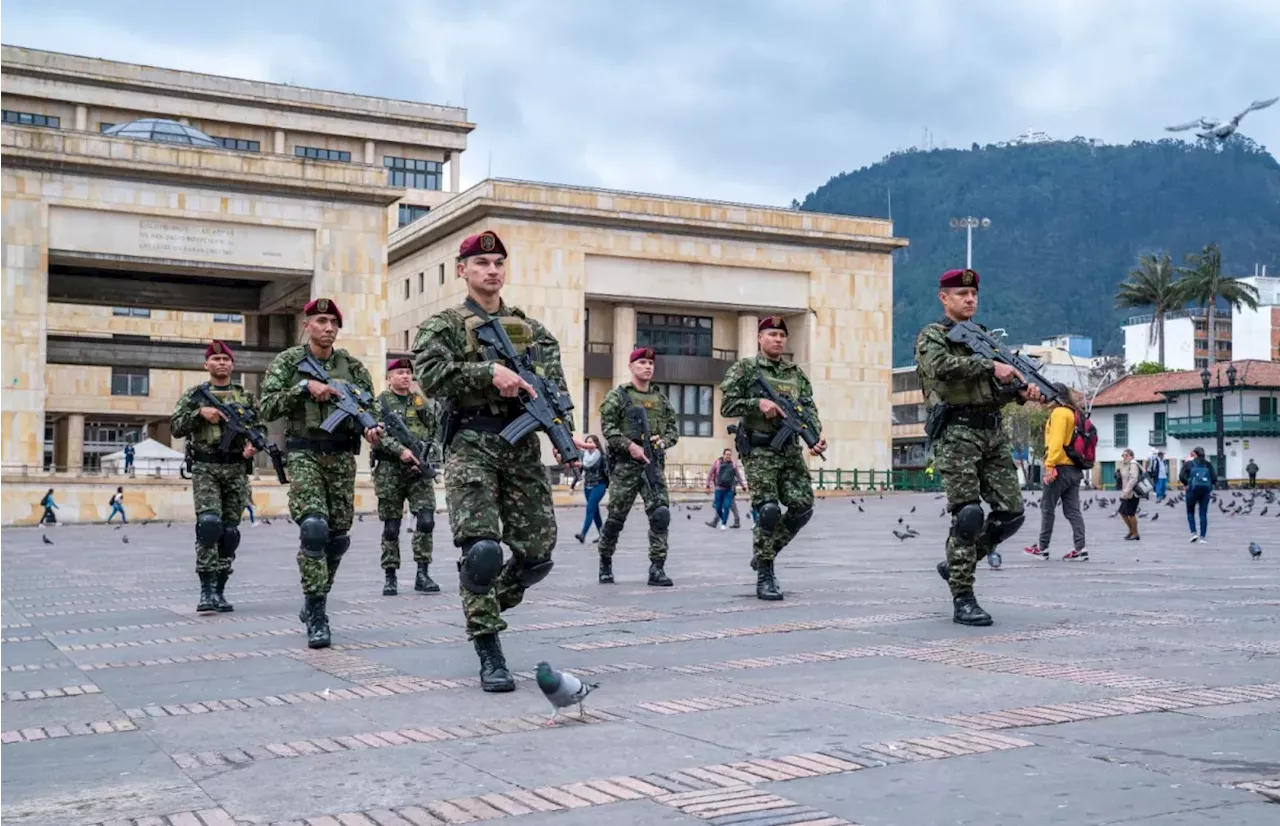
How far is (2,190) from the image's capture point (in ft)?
139

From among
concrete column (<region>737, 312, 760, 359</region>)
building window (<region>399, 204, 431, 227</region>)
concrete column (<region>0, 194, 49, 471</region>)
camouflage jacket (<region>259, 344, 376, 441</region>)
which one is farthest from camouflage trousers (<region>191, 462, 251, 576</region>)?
building window (<region>399, 204, 431, 227</region>)

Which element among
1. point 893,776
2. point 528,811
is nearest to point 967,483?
point 893,776

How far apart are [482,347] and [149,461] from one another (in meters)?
39.7

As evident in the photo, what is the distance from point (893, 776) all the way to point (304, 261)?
144 ft

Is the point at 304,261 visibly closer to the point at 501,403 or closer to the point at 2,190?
the point at 2,190

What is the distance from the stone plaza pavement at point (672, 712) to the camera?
4.28m

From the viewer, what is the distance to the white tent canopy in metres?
42.4

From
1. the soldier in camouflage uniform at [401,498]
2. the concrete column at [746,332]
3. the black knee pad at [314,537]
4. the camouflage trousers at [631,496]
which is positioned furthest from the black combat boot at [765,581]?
the concrete column at [746,332]

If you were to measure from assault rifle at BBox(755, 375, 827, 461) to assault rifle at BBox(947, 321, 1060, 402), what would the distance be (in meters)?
1.90

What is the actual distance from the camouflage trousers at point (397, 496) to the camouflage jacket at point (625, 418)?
165cm

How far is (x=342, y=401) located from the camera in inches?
346

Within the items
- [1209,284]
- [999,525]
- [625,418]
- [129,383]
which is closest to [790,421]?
[999,525]

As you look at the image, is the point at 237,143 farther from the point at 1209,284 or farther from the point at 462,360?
the point at 462,360

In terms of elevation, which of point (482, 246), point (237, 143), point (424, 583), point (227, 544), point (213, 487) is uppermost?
point (237, 143)
